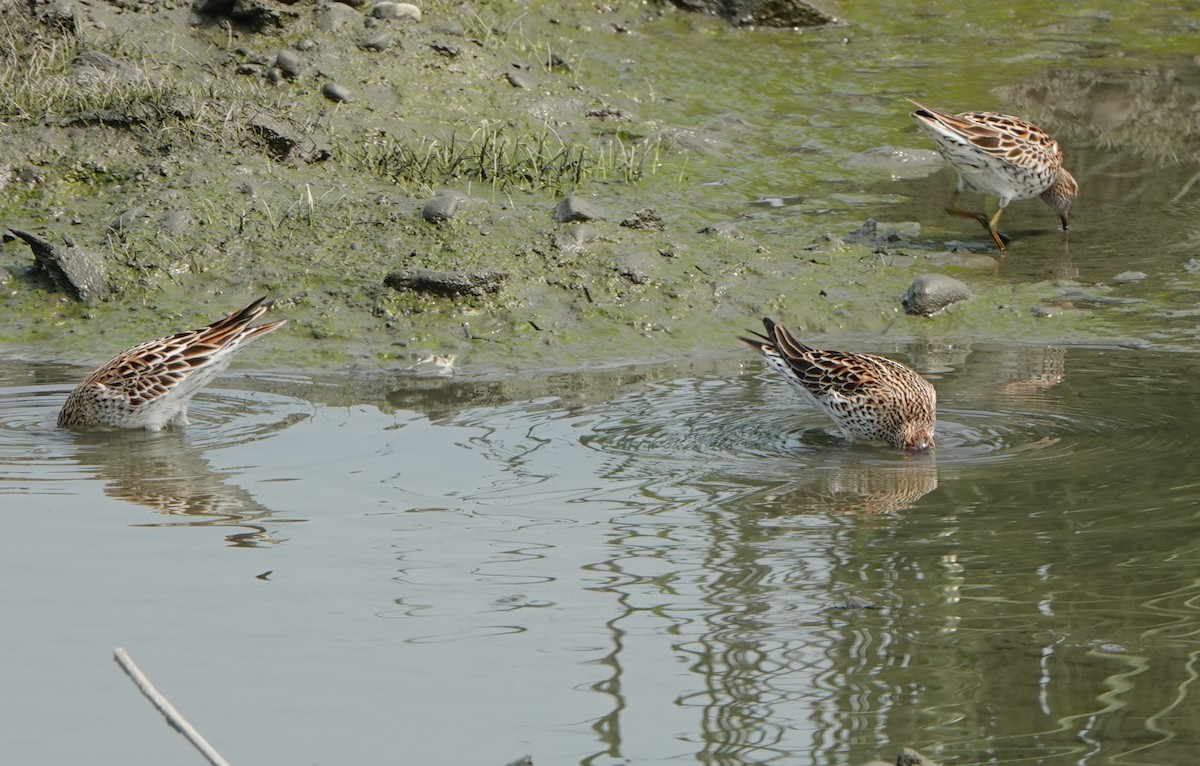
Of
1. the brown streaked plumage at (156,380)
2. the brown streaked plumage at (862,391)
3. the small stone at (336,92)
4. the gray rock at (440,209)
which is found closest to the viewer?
the brown streaked plumage at (862,391)

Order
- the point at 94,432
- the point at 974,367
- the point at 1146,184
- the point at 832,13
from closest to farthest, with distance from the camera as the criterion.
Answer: the point at 94,432 → the point at 974,367 → the point at 1146,184 → the point at 832,13

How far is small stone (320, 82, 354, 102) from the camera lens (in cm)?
1293

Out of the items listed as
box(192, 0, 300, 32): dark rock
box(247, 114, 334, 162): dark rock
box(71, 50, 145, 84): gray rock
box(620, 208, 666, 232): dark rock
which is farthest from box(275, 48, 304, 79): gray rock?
A: box(620, 208, 666, 232): dark rock

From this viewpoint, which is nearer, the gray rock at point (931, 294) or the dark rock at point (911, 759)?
the dark rock at point (911, 759)

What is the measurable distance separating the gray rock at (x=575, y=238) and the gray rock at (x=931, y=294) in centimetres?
214

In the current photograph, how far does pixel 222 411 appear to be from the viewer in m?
9.36

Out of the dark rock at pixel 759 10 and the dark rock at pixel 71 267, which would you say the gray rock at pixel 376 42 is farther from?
the dark rock at pixel 759 10

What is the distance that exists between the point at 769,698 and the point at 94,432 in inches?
202

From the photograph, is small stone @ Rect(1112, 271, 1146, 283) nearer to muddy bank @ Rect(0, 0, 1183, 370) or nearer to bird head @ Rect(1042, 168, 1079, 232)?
muddy bank @ Rect(0, 0, 1183, 370)

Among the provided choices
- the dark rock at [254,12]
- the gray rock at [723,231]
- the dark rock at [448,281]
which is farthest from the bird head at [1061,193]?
the dark rock at [254,12]

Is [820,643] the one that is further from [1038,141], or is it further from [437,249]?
[1038,141]

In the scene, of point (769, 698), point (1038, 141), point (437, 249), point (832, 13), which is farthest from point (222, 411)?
point (832, 13)

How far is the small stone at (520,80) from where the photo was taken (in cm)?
1390

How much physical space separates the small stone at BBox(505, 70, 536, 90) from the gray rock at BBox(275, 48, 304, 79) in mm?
1785
